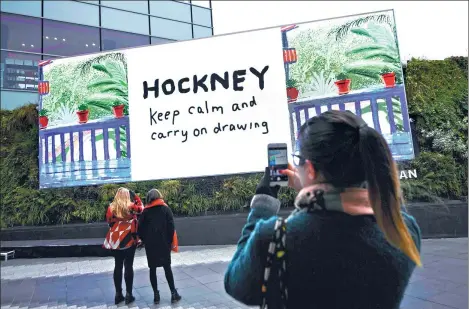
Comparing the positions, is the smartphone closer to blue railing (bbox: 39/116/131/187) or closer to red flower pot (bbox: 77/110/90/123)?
blue railing (bbox: 39/116/131/187)

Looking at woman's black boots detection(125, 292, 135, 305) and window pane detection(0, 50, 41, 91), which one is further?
window pane detection(0, 50, 41, 91)

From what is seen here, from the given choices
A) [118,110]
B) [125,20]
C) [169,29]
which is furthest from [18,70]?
[118,110]

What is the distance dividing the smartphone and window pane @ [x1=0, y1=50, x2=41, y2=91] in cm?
1299

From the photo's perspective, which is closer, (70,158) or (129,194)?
(70,158)

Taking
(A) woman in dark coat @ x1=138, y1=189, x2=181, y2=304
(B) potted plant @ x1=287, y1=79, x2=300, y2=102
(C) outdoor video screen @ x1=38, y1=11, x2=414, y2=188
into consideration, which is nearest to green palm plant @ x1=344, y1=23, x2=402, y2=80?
(C) outdoor video screen @ x1=38, y1=11, x2=414, y2=188

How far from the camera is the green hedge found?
663 cm

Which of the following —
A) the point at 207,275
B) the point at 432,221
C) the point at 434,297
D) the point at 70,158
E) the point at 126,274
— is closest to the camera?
the point at 70,158

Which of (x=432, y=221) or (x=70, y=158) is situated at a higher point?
(x=70, y=158)

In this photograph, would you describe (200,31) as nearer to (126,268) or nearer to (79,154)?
(126,268)

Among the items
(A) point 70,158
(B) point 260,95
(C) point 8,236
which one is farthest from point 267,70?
(C) point 8,236

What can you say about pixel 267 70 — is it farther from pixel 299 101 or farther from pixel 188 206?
pixel 188 206

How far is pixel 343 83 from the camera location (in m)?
2.70

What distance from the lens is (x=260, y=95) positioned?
178 cm

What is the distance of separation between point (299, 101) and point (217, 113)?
958mm
